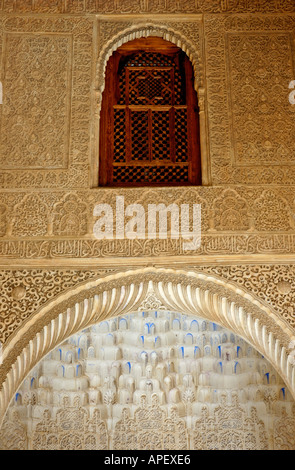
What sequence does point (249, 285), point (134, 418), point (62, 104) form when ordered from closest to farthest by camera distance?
point (249, 285) → point (62, 104) → point (134, 418)

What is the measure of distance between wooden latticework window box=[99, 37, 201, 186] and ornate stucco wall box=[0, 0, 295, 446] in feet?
0.43

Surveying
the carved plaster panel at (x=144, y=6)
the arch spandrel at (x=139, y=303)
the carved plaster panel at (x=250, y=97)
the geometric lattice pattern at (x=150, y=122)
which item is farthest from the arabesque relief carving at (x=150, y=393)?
the carved plaster panel at (x=144, y=6)

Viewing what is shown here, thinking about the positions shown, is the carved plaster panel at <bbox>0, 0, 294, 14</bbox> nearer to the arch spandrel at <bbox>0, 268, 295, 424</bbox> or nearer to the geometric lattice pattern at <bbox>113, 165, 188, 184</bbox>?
the geometric lattice pattern at <bbox>113, 165, 188, 184</bbox>

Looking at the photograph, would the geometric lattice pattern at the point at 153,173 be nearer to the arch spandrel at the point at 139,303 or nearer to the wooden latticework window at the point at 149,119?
the wooden latticework window at the point at 149,119

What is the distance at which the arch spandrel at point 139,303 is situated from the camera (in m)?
3.86

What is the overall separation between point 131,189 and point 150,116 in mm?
747

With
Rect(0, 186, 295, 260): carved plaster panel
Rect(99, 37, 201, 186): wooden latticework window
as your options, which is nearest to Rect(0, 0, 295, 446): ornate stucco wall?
Rect(0, 186, 295, 260): carved plaster panel

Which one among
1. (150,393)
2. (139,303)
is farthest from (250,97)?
(150,393)

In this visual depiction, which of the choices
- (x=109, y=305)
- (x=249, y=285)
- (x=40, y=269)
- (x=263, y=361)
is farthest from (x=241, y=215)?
(x=263, y=361)

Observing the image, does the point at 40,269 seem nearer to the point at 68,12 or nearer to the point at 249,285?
the point at 249,285

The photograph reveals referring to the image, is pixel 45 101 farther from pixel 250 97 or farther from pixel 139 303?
pixel 139 303

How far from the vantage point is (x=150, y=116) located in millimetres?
4723

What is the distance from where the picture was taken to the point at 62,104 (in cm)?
457
